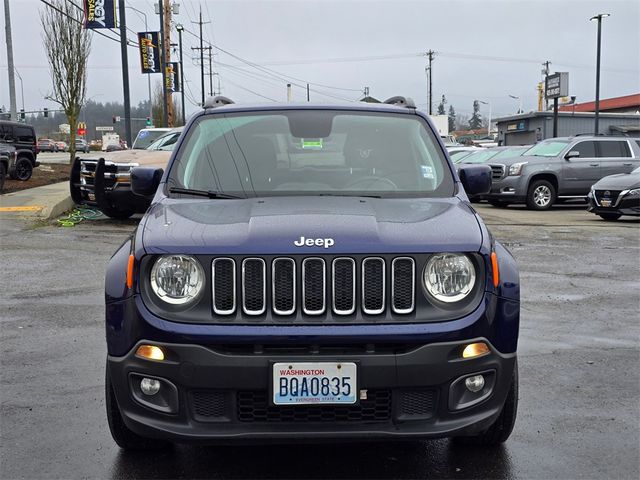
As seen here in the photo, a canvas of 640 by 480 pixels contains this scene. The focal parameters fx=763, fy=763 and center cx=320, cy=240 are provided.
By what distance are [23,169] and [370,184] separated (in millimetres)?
21669

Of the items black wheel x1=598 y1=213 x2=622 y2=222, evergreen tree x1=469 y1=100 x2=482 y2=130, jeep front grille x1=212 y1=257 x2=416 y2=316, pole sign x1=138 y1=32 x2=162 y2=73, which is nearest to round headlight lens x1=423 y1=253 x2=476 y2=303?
jeep front grille x1=212 y1=257 x2=416 y2=316

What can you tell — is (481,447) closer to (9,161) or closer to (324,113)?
(324,113)

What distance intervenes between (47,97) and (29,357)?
75.9ft

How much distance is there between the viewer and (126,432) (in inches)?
144

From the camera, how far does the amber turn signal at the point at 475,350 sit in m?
3.18

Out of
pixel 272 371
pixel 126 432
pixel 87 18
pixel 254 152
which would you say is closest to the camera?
pixel 272 371

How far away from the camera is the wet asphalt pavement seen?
3639mm

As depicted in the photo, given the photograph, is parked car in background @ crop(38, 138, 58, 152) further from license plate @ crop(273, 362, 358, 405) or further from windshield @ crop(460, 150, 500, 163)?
license plate @ crop(273, 362, 358, 405)

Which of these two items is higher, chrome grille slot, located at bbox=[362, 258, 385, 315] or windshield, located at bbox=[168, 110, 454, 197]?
windshield, located at bbox=[168, 110, 454, 197]

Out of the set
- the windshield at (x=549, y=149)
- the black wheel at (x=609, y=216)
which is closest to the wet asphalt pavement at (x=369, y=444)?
the black wheel at (x=609, y=216)

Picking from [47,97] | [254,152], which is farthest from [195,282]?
[47,97]

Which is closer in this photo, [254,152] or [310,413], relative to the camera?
[310,413]

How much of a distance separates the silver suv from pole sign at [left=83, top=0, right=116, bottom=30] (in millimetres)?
12389

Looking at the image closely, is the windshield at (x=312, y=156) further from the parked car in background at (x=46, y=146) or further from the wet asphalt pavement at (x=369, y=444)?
the parked car in background at (x=46, y=146)
